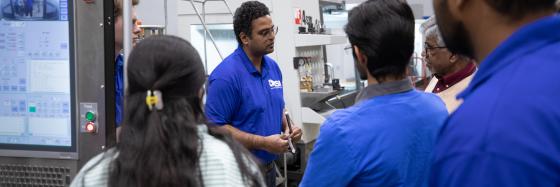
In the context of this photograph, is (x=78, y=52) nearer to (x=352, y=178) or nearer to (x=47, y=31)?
(x=47, y=31)

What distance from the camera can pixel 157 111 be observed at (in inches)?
44.8

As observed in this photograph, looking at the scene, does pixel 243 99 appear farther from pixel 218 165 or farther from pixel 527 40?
pixel 527 40

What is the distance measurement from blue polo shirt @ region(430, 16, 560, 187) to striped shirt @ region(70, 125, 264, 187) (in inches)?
19.5

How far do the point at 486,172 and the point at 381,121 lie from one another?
0.63m

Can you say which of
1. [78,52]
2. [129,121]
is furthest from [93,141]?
[129,121]

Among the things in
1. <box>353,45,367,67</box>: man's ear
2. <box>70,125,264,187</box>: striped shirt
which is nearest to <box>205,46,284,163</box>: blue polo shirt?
<box>353,45,367,67</box>: man's ear

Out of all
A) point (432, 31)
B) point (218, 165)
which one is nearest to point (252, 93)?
point (432, 31)

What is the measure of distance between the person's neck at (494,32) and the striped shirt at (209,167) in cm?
55

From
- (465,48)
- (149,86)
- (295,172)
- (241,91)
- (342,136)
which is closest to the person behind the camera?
(465,48)

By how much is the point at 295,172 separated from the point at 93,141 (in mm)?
2533

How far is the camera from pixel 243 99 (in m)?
2.64

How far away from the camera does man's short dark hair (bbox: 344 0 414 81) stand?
55.2 inches

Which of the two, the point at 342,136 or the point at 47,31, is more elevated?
the point at 47,31

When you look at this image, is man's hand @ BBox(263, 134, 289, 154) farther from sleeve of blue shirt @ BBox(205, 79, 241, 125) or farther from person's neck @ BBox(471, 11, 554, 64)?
person's neck @ BBox(471, 11, 554, 64)
